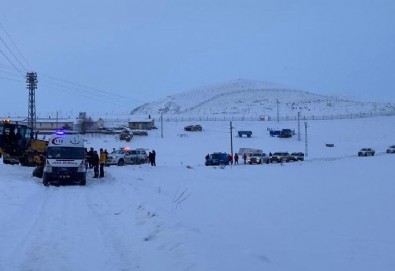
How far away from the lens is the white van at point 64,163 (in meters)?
22.9

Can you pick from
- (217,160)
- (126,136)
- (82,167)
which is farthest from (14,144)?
(126,136)

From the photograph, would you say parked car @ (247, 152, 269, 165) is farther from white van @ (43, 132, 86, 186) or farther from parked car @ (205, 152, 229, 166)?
white van @ (43, 132, 86, 186)

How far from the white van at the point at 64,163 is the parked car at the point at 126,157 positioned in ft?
67.9

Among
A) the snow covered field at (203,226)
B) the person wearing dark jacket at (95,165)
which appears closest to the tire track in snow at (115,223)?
the snow covered field at (203,226)

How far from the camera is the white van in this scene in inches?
902

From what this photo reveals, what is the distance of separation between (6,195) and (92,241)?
26.4 feet

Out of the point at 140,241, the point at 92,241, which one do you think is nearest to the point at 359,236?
the point at 140,241

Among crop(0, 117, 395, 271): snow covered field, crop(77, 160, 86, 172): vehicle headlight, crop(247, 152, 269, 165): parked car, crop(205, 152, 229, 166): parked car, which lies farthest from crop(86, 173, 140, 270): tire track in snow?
crop(247, 152, 269, 165): parked car

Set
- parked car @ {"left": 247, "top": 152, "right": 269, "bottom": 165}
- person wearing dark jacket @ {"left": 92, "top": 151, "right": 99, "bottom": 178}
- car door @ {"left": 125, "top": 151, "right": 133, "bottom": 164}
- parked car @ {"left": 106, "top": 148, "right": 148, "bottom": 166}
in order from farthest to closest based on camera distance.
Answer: parked car @ {"left": 247, "top": 152, "right": 269, "bottom": 165} → car door @ {"left": 125, "top": 151, "right": 133, "bottom": 164} → parked car @ {"left": 106, "top": 148, "right": 148, "bottom": 166} → person wearing dark jacket @ {"left": 92, "top": 151, "right": 99, "bottom": 178}

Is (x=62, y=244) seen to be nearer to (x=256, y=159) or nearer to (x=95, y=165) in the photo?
(x=95, y=165)

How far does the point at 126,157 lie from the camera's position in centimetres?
4706

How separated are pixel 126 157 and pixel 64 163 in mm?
23846

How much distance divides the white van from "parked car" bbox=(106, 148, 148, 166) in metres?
20.7

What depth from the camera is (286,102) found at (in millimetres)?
181000
